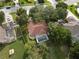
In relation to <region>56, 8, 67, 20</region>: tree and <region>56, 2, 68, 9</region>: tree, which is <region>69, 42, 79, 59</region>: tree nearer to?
<region>56, 8, 67, 20</region>: tree

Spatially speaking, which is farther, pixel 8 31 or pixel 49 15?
pixel 49 15

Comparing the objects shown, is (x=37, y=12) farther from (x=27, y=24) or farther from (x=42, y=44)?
(x=42, y=44)

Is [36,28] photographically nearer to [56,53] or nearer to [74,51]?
[56,53]

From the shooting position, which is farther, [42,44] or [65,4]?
[65,4]

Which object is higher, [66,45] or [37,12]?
[37,12]

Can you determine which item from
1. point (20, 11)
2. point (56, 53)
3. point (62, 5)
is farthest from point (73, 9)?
point (56, 53)

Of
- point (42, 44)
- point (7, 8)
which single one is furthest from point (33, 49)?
point (7, 8)
